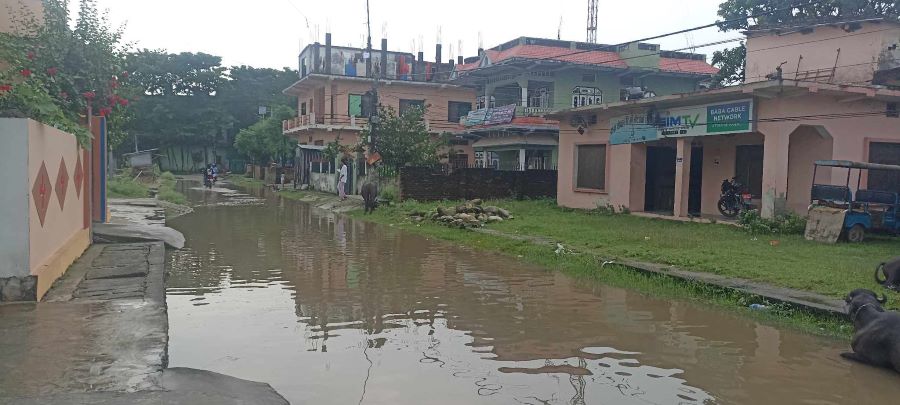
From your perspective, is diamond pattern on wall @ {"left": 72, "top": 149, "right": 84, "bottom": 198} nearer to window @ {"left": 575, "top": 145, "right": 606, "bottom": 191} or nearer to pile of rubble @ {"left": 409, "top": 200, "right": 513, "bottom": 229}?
pile of rubble @ {"left": 409, "top": 200, "right": 513, "bottom": 229}

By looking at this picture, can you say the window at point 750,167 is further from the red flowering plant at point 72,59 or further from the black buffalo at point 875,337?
the red flowering plant at point 72,59

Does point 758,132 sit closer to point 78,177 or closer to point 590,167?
point 590,167

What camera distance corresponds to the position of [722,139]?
19.7 metres

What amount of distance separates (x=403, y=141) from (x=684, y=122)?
11.8 meters

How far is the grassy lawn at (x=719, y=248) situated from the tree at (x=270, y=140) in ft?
111

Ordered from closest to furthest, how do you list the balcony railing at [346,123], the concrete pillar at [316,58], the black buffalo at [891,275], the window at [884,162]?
the black buffalo at [891,275], the window at [884,162], the balcony railing at [346,123], the concrete pillar at [316,58]

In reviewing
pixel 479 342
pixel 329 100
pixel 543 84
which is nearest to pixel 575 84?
pixel 543 84

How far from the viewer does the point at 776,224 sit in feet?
50.6

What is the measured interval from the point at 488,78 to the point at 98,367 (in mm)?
29880

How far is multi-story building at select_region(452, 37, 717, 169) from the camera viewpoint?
101 feet

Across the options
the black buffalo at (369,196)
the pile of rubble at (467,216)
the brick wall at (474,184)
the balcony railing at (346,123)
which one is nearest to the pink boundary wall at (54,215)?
the pile of rubble at (467,216)

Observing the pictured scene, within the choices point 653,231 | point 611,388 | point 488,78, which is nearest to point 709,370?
point 611,388

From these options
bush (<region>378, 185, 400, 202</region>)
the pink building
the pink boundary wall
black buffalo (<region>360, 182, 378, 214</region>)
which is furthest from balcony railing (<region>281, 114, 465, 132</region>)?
the pink boundary wall

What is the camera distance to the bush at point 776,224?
49.6 feet
